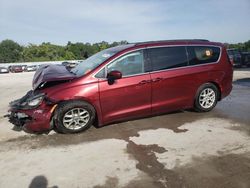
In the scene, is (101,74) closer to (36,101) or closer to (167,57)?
(36,101)

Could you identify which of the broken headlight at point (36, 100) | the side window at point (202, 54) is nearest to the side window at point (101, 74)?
the broken headlight at point (36, 100)

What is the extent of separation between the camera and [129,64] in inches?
219

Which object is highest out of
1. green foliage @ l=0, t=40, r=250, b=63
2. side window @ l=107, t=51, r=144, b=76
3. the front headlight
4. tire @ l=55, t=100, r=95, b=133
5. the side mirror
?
green foliage @ l=0, t=40, r=250, b=63

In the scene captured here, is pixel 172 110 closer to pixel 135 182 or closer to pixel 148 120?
pixel 148 120

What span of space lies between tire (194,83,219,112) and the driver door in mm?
1329

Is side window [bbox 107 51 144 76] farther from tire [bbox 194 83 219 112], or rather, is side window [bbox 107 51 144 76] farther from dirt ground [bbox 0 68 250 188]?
tire [bbox 194 83 219 112]

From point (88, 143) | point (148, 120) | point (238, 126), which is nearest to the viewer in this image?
point (88, 143)

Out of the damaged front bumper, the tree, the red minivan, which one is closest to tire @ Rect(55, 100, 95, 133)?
the red minivan

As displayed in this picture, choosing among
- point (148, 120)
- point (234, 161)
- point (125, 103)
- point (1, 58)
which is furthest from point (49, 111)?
point (1, 58)

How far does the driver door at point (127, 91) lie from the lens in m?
5.32

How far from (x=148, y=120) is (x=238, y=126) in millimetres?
1803

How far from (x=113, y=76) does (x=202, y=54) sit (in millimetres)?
2321

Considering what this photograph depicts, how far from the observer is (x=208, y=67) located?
248 inches

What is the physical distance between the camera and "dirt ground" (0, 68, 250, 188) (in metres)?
3.46
